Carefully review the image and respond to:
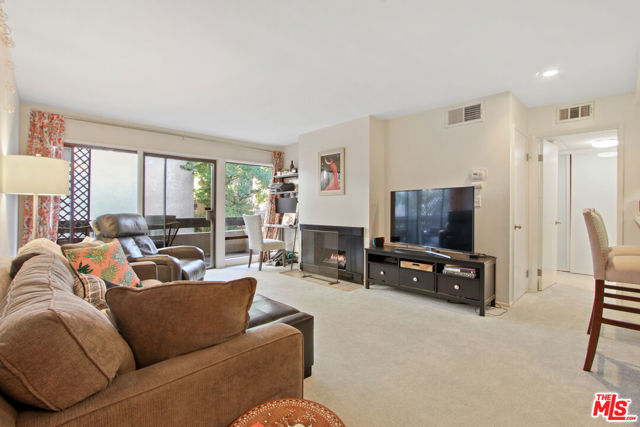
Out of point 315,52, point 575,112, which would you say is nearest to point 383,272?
point 315,52

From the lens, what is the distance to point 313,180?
4.96 metres

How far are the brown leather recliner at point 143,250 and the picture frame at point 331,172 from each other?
2.09 meters

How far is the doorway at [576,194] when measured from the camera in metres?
4.01

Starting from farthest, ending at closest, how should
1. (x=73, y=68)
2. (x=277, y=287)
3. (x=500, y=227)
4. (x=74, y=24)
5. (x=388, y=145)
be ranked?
(x=388, y=145) → (x=277, y=287) → (x=500, y=227) → (x=73, y=68) → (x=74, y=24)

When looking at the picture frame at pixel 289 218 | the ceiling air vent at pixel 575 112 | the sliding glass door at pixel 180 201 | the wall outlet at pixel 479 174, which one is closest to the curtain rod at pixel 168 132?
the sliding glass door at pixel 180 201

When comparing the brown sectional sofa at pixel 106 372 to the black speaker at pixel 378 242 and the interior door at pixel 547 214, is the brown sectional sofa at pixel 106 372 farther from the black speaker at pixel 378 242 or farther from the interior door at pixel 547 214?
the interior door at pixel 547 214

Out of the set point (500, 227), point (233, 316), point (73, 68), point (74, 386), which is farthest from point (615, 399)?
point (73, 68)

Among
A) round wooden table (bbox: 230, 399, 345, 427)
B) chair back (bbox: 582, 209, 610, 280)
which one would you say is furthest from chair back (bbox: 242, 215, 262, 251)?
round wooden table (bbox: 230, 399, 345, 427)

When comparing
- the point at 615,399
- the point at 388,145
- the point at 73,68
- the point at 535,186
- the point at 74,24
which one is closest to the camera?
the point at 615,399

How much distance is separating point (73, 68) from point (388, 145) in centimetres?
362

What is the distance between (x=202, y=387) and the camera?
86 cm

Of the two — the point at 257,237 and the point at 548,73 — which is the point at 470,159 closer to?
the point at 548,73

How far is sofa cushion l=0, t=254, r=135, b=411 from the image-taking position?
0.63m

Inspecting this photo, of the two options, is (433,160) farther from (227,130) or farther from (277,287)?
(227,130)
